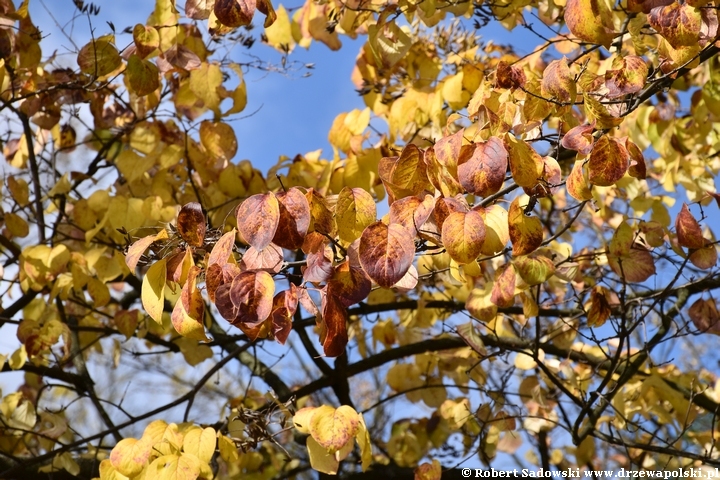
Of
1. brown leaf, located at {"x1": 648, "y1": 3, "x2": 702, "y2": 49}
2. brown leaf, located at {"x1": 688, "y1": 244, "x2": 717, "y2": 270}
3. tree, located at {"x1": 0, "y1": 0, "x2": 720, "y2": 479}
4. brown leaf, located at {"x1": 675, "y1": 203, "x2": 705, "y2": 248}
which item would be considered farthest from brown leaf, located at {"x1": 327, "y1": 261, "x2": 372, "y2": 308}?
brown leaf, located at {"x1": 688, "y1": 244, "x2": 717, "y2": 270}

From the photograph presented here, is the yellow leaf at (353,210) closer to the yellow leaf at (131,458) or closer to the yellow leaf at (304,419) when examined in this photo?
the yellow leaf at (304,419)

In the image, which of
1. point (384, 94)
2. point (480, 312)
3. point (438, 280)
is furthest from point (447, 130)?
point (438, 280)

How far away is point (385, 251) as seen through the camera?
1.07 metres

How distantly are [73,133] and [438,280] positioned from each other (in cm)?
155

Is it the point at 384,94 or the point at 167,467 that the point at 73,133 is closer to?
the point at 384,94

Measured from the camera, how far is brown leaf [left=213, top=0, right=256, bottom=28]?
1318 millimetres

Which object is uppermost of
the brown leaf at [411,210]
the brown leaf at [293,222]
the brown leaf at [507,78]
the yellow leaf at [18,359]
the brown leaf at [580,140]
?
the brown leaf at [507,78]

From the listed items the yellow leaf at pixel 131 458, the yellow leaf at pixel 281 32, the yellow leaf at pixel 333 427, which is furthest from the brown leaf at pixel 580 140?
the yellow leaf at pixel 281 32

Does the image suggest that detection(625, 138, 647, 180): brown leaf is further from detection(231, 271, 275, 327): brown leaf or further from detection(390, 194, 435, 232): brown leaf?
detection(231, 271, 275, 327): brown leaf

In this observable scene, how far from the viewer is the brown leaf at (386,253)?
1056 mm

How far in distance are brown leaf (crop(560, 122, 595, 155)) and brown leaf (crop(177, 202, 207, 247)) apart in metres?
0.61

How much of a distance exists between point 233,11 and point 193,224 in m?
0.42

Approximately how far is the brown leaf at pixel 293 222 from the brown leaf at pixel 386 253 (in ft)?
0.37

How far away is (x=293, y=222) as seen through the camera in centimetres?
114
